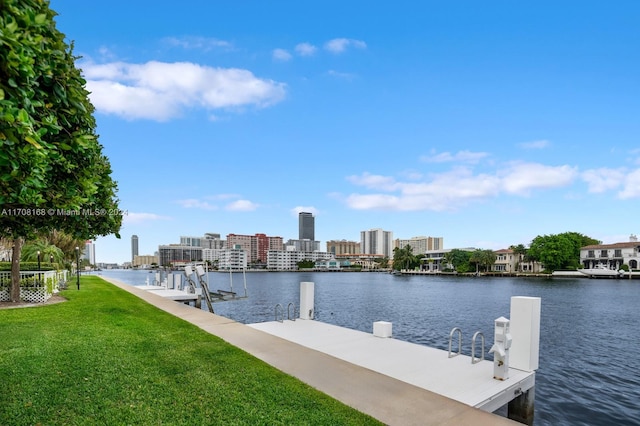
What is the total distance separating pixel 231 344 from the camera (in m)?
10.2

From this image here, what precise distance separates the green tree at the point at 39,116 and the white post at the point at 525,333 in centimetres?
862

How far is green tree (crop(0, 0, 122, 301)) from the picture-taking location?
2584mm

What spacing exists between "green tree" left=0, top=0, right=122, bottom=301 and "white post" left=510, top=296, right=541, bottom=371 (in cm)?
862

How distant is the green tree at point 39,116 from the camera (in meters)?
2.58

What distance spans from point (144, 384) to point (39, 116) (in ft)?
17.6

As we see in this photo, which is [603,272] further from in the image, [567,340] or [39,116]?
[39,116]

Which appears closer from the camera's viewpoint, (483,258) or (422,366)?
(422,366)

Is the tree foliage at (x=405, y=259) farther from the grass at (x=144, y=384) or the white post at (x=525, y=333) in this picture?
the grass at (x=144, y=384)

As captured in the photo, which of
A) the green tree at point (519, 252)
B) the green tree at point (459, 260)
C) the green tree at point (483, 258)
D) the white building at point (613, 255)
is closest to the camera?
the white building at point (613, 255)

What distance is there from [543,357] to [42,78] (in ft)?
63.2

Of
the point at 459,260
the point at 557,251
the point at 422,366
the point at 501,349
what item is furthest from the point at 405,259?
the point at 501,349

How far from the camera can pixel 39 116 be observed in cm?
340

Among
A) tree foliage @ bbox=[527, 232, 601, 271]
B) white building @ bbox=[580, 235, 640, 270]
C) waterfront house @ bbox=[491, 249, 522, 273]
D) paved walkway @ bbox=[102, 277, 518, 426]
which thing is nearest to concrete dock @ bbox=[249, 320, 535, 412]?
paved walkway @ bbox=[102, 277, 518, 426]

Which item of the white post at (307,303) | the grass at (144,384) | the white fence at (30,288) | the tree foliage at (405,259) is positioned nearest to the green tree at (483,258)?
the tree foliage at (405,259)
